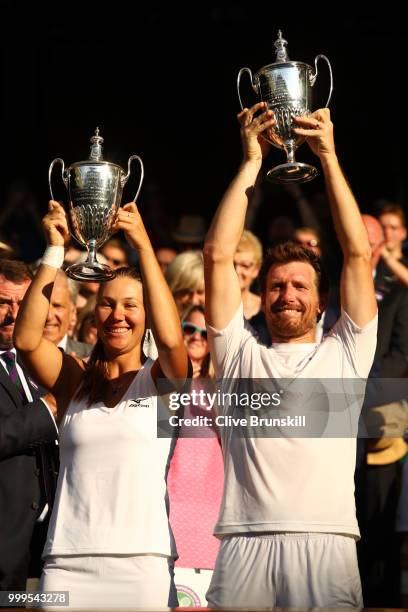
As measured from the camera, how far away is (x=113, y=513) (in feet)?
13.2

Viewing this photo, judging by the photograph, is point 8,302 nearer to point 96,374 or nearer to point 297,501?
point 96,374

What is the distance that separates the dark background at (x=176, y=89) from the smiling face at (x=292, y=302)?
15.2 ft

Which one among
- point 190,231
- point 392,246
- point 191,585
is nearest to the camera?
point 191,585

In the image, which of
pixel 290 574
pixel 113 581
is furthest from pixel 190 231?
pixel 290 574

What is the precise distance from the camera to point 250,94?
915 centimetres

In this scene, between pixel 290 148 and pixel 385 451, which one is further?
pixel 385 451

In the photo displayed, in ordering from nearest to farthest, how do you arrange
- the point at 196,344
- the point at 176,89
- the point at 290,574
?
the point at 290,574
the point at 196,344
the point at 176,89

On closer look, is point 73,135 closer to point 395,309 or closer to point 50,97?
point 50,97

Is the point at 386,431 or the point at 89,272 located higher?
the point at 89,272

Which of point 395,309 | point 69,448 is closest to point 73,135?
point 395,309

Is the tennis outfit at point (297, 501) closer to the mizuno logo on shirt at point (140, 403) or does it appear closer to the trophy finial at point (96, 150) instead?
the mizuno logo on shirt at point (140, 403)

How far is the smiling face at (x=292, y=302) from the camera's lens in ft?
13.8

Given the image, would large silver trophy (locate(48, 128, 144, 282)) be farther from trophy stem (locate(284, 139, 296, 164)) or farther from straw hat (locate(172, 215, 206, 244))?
straw hat (locate(172, 215, 206, 244))

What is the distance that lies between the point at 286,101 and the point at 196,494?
1872mm
